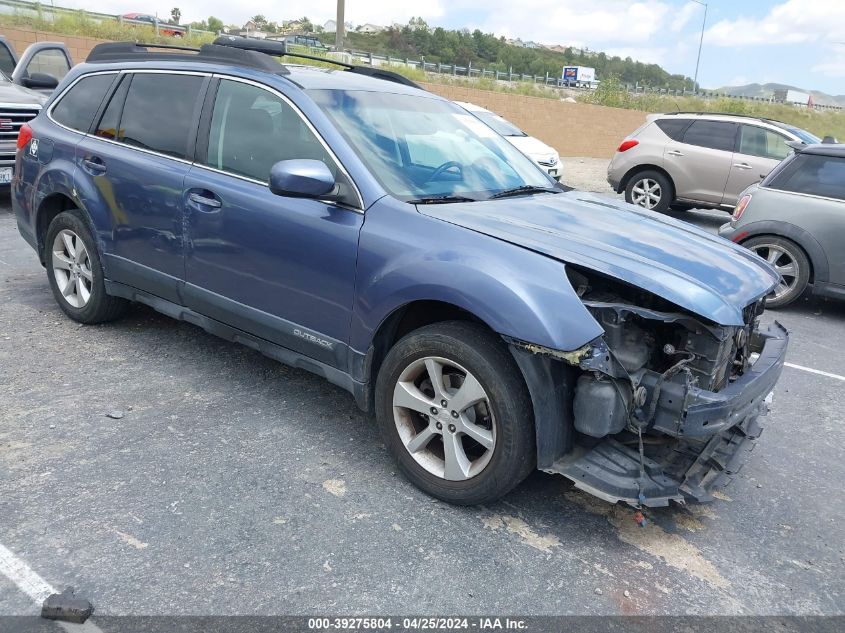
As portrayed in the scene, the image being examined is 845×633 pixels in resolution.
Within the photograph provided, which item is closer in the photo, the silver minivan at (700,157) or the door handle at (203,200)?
the door handle at (203,200)

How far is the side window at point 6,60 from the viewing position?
35.0 feet

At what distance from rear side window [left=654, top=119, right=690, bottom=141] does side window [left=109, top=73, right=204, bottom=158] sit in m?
9.57

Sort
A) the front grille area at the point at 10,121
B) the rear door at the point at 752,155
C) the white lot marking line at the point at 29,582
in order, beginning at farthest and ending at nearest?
1. the rear door at the point at 752,155
2. the front grille area at the point at 10,121
3. the white lot marking line at the point at 29,582

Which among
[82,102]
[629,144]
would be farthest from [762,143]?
[82,102]

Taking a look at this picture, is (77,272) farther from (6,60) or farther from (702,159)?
(702,159)

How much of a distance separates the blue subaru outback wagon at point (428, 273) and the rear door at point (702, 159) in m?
8.11

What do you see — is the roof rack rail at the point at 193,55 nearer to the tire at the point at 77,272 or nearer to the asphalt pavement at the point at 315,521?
the tire at the point at 77,272

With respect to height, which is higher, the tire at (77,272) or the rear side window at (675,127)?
the rear side window at (675,127)

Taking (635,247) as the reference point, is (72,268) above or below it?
below

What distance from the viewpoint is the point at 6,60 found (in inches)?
425

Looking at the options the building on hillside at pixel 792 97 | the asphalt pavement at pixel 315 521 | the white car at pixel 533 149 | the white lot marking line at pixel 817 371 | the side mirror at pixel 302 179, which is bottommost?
the white lot marking line at pixel 817 371

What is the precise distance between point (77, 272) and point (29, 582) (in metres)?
2.88

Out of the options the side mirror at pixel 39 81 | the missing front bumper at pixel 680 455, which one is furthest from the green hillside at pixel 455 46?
the missing front bumper at pixel 680 455

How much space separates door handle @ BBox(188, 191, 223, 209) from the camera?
3794mm
